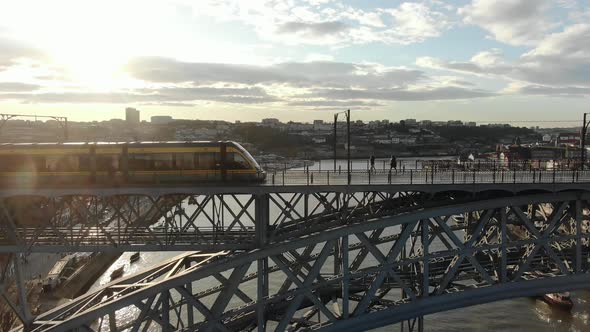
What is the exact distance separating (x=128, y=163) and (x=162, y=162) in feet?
4.17

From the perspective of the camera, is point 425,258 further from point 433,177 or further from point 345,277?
point 433,177

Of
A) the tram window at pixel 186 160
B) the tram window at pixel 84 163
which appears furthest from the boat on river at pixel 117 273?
the tram window at pixel 186 160

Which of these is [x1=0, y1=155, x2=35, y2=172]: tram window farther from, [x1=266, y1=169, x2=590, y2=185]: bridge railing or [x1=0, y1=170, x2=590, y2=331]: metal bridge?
[x1=266, y1=169, x2=590, y2=185]: bridge railing

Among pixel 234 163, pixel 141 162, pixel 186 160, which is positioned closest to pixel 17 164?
pixel 141 162

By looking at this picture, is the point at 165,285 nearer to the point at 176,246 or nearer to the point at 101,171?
the point at 176,246

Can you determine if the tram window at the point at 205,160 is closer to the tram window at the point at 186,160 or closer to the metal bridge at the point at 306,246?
the tram window at the point at 186,160

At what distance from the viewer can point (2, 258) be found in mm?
27047

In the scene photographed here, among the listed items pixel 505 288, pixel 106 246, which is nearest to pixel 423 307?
pixel 505 288

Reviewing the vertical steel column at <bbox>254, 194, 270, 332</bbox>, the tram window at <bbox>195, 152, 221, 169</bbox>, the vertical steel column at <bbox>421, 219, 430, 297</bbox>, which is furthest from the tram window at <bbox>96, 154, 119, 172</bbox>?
the vertical steel column at <bbox>421, 219, 430, 297</bbox>

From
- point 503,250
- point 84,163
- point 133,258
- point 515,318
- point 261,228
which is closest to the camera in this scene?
point 261,228

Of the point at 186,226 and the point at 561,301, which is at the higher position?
the point at 186,226

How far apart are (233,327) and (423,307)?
20.5 ft

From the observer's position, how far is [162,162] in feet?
56.4

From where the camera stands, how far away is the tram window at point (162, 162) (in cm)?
1716
